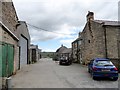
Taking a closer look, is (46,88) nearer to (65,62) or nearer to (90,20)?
(90,20)

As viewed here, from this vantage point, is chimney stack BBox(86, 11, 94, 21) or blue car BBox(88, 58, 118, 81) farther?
chimney stack BBox(86, 11, 94, 21)

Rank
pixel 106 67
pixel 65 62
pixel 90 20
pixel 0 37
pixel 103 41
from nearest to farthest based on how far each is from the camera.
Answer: pixel 0 37 < pixel 106 67 < pixel 103 41 < pixel 90 20 < pixel 65 62

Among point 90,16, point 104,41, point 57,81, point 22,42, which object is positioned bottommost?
point 57,81

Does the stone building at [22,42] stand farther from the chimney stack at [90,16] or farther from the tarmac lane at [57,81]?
the chimney stack at [90,16]

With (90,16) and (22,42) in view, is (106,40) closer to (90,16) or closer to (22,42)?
(90,16)

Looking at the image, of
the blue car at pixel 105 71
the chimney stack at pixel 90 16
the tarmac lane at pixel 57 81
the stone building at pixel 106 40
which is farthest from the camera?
the chimney stack at pixel 90 16

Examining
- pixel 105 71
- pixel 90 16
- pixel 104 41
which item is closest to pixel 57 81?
pixel 105 71

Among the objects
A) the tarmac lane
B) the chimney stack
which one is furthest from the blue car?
the chimney stack

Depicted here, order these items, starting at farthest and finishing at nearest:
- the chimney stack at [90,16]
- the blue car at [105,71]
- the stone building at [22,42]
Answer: the chimney stack at [90,16] → the stone building at [22,42] → the blue car at [105,71]

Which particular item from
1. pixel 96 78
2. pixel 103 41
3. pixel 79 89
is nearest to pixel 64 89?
pixel 79 89

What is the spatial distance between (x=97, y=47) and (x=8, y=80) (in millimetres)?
15341

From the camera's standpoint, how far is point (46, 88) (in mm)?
9797

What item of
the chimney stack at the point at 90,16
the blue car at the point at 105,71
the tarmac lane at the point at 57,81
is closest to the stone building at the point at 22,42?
the tarmac lane at the point at 57,81

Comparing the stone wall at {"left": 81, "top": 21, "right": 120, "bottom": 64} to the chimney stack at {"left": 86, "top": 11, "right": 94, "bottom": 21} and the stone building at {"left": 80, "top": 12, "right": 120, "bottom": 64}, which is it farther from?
the chimney stack at {"left": 86, "top": 11, "right": 94, "bottom": 21}
